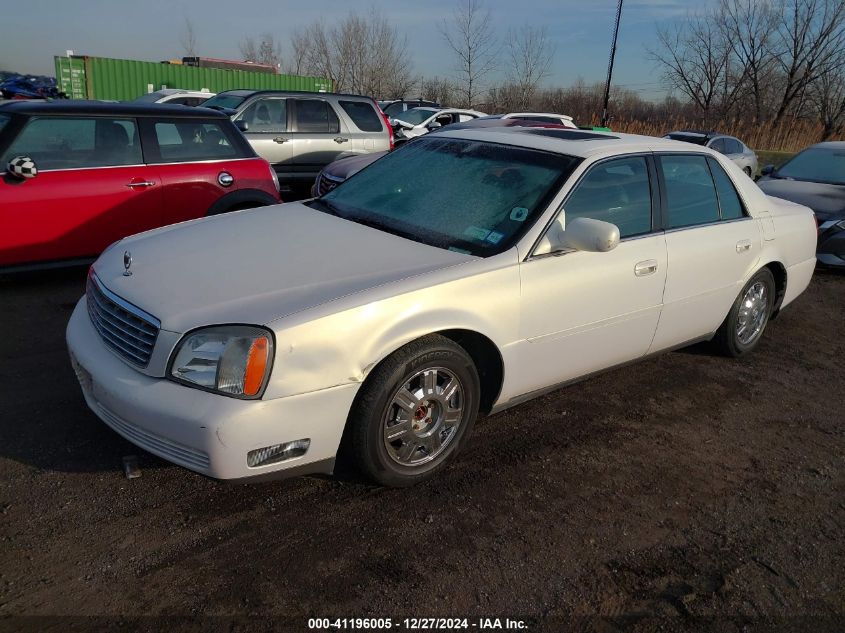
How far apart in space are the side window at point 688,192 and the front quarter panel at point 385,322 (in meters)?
1.49

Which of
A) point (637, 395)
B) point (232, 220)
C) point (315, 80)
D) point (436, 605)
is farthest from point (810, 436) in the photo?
point (315, 80)

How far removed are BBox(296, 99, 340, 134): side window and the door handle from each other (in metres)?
7.63

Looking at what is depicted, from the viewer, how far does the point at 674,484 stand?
3.48 metres

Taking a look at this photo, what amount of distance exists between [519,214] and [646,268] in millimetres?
925

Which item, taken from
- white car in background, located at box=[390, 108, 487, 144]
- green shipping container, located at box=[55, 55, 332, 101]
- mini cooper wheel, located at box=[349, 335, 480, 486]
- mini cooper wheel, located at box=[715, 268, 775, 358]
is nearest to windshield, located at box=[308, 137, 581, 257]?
mini cooper wheel, located at box=[349, 335, 480, 486]

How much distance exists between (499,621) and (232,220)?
106 inches

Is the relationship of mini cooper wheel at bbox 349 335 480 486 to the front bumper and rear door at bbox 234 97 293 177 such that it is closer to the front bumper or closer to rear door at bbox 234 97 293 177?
the front bumper

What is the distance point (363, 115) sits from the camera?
Result: 36.1ft

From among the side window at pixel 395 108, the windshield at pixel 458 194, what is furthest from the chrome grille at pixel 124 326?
the side window at pixel 395 108

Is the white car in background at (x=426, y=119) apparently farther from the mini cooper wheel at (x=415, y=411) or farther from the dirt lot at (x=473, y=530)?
the mini cooper wheel at (x=415, y=411)

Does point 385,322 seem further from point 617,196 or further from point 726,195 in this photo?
point 726,195

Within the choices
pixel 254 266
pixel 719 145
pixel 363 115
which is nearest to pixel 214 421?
pixel 254 266

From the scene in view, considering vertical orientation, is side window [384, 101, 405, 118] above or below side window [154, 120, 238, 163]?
below

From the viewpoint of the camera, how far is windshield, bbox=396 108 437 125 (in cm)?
1825
